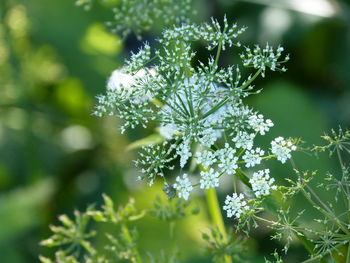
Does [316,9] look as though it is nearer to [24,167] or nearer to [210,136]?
[24,167]

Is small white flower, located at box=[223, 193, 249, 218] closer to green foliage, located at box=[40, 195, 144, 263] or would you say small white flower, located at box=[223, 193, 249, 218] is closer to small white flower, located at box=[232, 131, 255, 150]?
small white flower, located at box=[232, 131, 255, 150]

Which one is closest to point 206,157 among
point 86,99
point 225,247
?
point 225,247

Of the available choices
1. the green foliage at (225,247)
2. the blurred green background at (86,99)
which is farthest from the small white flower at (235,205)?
the blurred green background at (86,99)

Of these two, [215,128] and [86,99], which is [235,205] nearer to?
[215,128]

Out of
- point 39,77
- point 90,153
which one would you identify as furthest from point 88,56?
point 90,153

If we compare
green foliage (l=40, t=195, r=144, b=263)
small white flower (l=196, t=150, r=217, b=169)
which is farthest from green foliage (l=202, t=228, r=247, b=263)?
small white flower (l=196, t=150, r=217, b=169)

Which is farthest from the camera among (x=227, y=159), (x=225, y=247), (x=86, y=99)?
(x=86, y=99)

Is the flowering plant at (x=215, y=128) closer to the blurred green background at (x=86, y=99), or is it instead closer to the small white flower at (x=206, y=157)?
the small white flower at (x=206, y=157)
